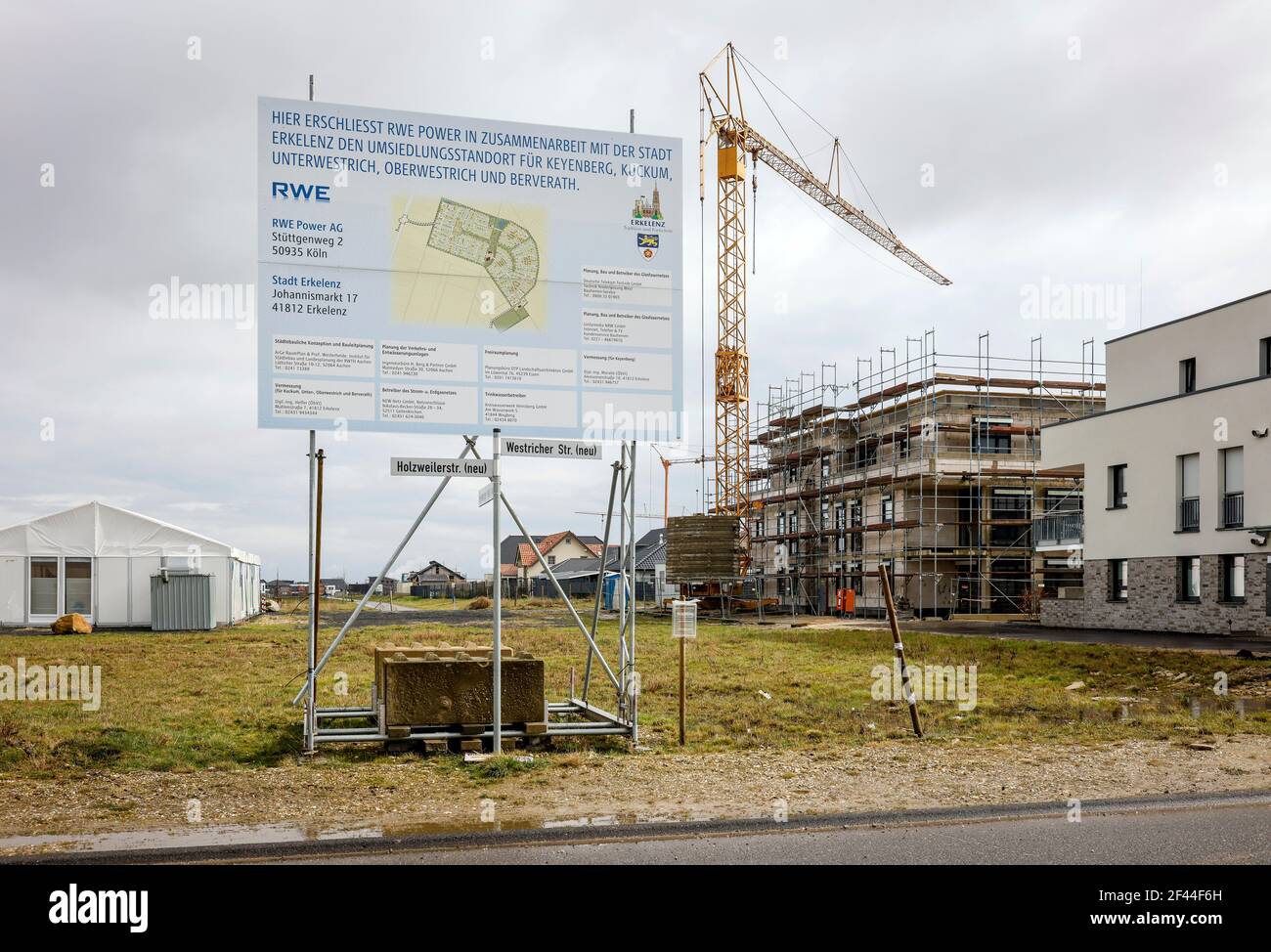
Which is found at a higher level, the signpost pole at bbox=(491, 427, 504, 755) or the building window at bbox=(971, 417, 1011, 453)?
the building window at bbox=(971, 417, 1011, 453)

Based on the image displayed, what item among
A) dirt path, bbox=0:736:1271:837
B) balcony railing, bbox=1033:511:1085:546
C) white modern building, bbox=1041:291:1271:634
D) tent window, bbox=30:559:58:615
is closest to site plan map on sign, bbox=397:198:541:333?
dirt path, bbox=0:736:1271:837

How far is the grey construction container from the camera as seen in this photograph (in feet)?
109

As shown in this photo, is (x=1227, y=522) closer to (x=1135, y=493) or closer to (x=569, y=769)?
(x=1135, y=493)

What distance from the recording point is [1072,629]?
33656mm

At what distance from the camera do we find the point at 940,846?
675 cm

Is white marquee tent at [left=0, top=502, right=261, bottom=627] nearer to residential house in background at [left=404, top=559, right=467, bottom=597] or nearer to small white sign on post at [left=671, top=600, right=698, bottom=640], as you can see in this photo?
small white sign on post at [left=671, top=600, right=698, bottom=640]

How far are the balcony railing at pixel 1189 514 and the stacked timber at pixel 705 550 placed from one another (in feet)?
55.9

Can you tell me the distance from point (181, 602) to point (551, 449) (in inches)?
1053

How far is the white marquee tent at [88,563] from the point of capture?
109ft

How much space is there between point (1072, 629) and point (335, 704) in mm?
26448

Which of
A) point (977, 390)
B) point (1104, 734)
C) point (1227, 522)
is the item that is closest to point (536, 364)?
point (1104, 734)

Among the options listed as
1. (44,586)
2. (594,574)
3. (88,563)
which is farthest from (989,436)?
(44,586)

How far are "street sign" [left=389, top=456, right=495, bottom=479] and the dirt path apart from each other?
8.59ft
